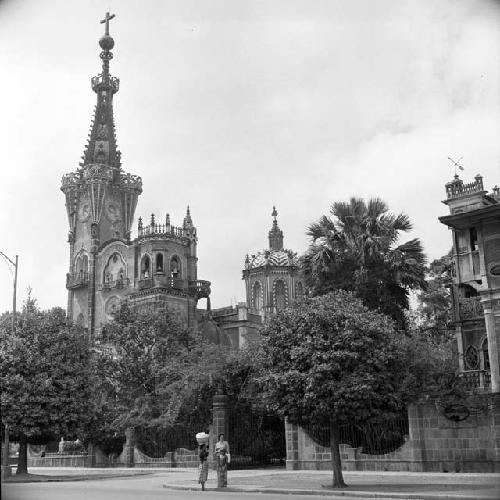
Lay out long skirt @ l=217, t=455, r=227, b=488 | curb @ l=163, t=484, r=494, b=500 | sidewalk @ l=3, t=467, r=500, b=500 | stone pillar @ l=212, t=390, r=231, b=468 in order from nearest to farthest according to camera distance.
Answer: curb @ l=163, t=484, r=494, b=500, sidewalk @ l=3, t=467, r=500, b=500, long skirt @ l=217, t=455, r=227, b=488, stone pillar @ l=212, t=390, r=231, b=468

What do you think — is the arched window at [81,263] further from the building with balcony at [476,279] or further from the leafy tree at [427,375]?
the leafy tree at [427,375]

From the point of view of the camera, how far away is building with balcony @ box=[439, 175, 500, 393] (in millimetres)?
29969

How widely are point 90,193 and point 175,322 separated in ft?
86.0

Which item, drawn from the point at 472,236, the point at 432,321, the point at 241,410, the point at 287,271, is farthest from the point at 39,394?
the point at 287,271

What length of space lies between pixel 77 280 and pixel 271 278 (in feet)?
69.1

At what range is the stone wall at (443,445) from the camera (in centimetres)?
2441

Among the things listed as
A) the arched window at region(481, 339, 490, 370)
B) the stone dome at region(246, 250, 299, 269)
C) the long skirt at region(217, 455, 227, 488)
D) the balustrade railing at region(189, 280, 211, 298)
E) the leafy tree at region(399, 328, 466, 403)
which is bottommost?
the long skirt at region(217, 455, 227, 488)

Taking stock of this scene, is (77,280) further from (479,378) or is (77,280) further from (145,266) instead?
(479,378)

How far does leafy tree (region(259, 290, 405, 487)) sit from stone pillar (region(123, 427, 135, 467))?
54.7ft

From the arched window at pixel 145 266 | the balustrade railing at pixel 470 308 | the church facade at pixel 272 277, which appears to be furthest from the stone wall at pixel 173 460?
the church facade at pixel 272 277

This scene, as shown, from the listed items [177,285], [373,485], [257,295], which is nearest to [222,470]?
[373,485]

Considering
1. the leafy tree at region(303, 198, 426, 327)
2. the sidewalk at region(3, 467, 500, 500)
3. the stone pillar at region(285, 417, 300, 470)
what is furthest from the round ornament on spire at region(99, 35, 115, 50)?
the stone pillar at region(285, 417, 300, 470)

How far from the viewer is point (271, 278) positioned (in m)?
77.2

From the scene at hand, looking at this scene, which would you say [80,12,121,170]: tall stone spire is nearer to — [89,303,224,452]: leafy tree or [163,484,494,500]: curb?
[89,303,224,452]: leafy tree
